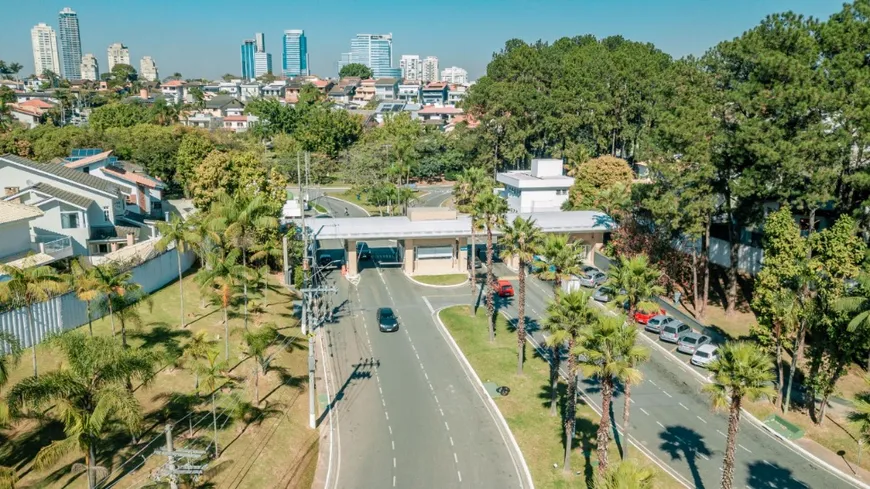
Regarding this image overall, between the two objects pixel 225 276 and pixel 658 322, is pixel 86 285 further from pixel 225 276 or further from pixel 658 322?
pixel 658 322

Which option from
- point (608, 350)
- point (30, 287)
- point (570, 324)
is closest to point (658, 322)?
point (570, 324)

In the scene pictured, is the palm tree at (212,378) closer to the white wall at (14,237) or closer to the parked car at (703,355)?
the white wall at (14,237)

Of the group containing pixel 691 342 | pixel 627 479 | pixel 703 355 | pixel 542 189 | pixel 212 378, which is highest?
pixel 542 189

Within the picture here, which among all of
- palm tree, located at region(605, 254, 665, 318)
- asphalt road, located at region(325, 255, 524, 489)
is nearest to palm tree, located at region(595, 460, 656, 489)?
asphalt road, located at region(325, 255, 524, 489)

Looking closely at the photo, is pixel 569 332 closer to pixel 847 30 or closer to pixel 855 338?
pixel 855 338

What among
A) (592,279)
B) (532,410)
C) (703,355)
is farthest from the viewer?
(592,279)

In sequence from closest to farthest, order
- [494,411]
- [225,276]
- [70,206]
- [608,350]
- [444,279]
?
1. [608,350]
2. [494,411]
3. [225,276]
4. [70,206]
5. [444,279]

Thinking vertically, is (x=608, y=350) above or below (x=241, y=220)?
below

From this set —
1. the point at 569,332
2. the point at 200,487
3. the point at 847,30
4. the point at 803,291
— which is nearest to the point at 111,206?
the point at 200,487
